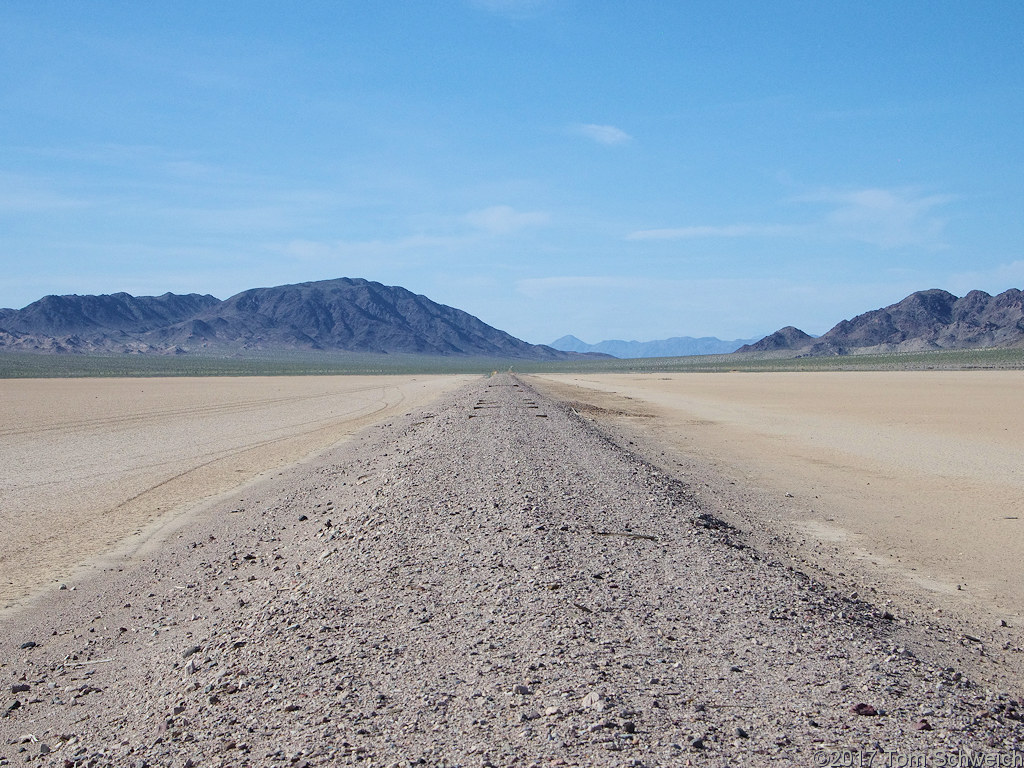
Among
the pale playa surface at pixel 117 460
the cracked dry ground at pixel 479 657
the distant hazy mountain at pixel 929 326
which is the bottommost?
the pale playa surface at pixel 117 460

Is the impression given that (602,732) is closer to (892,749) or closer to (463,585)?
(892,749)

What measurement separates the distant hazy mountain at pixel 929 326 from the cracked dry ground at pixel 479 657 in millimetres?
163261

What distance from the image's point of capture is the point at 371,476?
39.3ft

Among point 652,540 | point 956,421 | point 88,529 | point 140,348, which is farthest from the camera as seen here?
point 140,348

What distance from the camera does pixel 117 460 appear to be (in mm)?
15516

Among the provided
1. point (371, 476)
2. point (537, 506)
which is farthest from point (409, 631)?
point (371, 476)

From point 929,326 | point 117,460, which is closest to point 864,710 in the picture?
point 117,460

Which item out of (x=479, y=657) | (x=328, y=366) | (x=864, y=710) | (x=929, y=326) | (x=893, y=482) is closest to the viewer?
(x=864, y=710)

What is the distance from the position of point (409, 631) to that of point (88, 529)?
6570 millimetres

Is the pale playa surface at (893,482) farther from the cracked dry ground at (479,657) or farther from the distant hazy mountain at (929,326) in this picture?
the distant hazy mountain at (929,326)

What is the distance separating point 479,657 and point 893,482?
388 inches

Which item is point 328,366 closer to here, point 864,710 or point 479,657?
point 479,657

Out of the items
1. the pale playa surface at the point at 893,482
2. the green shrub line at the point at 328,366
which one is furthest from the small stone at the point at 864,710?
the green shrub line at the point at 328,366

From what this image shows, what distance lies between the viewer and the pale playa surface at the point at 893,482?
7324mm
